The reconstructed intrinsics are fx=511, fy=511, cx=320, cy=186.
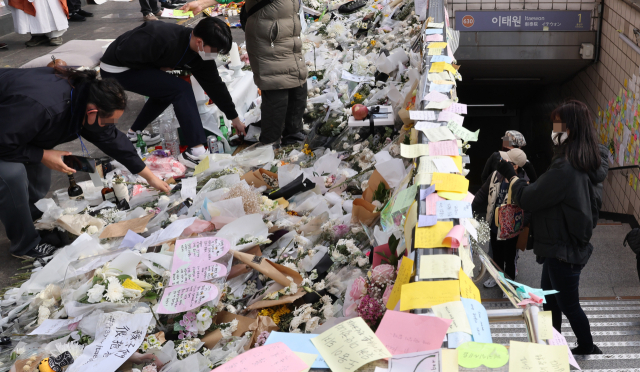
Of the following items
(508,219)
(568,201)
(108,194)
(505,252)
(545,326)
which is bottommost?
(505,252)

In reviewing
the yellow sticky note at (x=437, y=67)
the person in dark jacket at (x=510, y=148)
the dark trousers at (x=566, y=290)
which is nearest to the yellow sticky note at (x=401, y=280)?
the dark trousers at (x=566, y=290)

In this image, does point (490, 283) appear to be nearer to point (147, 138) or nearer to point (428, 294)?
point (428, 294)

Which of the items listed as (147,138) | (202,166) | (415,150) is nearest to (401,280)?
(415,150)

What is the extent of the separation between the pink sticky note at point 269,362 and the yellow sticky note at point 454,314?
1.11 ft

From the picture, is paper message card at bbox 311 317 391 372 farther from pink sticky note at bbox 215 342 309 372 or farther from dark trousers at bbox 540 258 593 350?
dark trousers at bbox 540 258 593 350

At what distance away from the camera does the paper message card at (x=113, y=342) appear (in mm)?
1657

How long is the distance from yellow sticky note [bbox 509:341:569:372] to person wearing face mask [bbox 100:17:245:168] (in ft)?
8.87

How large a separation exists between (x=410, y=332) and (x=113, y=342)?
3.60 feet

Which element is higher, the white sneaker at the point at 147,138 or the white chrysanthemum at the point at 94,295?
the white chrysanthemum at the point at 94,295

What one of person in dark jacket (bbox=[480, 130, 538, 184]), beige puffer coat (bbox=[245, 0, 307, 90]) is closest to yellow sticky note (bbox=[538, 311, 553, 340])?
person in dark jacket (bbox=[480, 130, 538, 184])

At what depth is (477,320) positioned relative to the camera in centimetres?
123

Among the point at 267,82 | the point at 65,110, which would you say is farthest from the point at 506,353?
the point at 267,82

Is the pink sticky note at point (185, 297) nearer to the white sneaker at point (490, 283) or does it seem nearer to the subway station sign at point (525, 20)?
the white sneaker at point (490, 283)

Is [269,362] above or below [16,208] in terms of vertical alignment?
above
